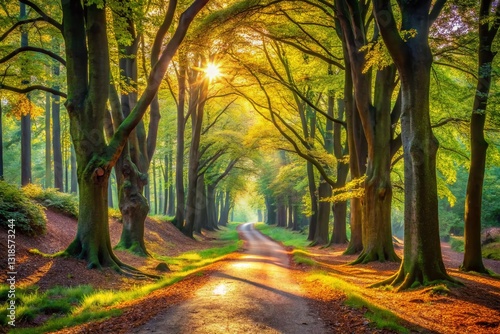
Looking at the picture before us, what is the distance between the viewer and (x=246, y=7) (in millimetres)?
11711

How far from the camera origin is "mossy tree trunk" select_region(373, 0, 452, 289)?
26.9 feet

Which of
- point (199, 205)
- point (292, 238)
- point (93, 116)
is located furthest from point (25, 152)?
point (292, 238)

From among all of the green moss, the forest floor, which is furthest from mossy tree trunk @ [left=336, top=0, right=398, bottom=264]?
the green moss

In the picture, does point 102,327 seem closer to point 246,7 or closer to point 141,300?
point 141,300

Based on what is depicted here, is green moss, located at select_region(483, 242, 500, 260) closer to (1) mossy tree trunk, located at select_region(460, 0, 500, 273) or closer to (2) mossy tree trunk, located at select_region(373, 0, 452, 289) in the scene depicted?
(1) mossy tree trunk, located at select_region(460, 0, 500, 273)

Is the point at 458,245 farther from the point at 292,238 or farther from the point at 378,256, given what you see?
the point at 378,256

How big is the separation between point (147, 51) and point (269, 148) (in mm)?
9675

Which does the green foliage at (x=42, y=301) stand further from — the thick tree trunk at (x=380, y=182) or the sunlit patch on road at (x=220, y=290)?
the thick tree trunk at (x=380, y=182)

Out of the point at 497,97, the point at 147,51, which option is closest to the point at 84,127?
the point at 147,51

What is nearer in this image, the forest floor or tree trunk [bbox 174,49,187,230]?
the forest floor

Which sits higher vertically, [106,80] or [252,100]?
[252,100]

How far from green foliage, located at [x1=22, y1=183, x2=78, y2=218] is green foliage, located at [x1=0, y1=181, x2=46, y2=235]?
4339 mm

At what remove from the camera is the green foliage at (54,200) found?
15.9 metres

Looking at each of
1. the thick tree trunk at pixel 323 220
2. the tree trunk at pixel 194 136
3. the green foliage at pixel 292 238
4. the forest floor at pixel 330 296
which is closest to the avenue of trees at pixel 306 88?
the tree trunk at pixel 194 136
